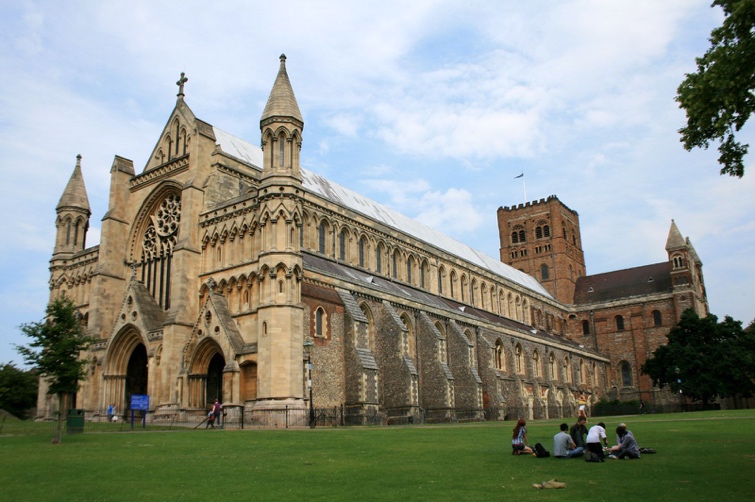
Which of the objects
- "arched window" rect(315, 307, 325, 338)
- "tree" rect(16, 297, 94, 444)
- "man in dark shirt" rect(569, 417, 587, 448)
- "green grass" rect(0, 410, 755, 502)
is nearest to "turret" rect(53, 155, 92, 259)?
"arched window" rect(315, 307, 325, 338)

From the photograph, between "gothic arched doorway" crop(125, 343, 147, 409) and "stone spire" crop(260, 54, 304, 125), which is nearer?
"stone spire" crop(260, 54, 304, 125)

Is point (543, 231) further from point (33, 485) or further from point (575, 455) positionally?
point (33, 485)

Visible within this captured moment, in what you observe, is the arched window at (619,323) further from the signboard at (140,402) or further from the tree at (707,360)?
the signboard at (140,402)

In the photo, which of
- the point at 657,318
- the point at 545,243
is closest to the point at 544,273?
the point at 545,243

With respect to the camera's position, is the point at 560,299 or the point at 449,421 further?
the point at 560,299

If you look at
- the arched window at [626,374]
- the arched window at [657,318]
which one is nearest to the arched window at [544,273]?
the arched window at [657,318]

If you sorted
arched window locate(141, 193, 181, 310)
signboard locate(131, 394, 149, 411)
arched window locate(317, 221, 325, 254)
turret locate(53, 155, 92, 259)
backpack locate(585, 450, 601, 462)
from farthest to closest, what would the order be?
turret locate(53, 155, 92, 259) < arched window locate(317, 221, 325, 254) < arched window locate(141, 193, 181, 310) < signboard locate(131, 394, 149, 411) < backpack locate(585, 450, 601, 462)

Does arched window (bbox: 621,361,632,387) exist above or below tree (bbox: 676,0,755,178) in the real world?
below

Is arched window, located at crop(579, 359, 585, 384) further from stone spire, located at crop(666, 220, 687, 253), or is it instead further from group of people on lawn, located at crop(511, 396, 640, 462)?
group of people on lawn, located at crop(511, 396, 640, 462)

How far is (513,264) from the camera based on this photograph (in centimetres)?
9181

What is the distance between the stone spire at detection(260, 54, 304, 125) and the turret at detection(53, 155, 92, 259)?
19.8 m

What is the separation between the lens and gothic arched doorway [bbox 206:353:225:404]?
123 ft

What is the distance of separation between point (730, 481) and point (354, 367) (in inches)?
1086

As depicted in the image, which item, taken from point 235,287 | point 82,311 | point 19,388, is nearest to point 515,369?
point 235,287
